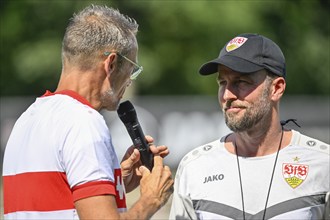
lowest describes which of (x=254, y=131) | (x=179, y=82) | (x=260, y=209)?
(x=179, y=82)

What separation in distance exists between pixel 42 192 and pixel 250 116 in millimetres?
1223

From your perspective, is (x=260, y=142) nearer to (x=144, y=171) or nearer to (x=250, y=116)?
(x=250, y=116)

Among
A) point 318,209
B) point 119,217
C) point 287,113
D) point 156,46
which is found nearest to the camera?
point 119,217

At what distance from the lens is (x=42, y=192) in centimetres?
416

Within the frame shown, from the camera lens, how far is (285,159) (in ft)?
15.5

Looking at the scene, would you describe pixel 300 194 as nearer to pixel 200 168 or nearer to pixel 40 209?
pixel 200 168

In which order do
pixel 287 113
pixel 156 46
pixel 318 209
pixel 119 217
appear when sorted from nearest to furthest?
pixel 119 217 → pixel 318 209 → pixel 287 113 → pixel 156 46

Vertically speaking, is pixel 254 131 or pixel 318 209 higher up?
pixel 254 131

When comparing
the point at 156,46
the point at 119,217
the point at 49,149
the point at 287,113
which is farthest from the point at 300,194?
the point at 156,46

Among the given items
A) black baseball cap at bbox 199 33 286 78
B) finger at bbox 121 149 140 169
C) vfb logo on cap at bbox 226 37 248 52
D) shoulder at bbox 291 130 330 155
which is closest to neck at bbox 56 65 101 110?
finger at bbox 121 149 140 169

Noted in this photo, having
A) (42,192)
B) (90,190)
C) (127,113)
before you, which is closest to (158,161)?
(127,113)

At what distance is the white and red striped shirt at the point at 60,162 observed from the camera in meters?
Answer: 4.09

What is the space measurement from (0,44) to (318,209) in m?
21.1

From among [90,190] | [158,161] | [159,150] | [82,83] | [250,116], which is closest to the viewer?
[90,190]
